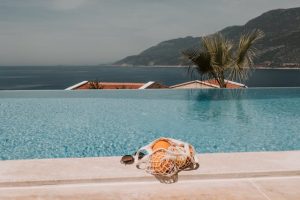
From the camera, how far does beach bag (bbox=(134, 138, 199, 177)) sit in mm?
5562

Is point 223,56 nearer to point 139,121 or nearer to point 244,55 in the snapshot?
point 244,55

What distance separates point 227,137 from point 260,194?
5386mm

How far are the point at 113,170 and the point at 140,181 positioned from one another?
0.47m

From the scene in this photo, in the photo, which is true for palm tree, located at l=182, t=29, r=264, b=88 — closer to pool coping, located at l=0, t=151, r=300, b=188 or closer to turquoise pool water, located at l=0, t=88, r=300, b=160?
turquoise pool water, located at l=0, t=88, r=300, b=160

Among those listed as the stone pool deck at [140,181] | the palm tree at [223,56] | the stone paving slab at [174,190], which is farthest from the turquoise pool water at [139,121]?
the stone paving slab at [174,190]

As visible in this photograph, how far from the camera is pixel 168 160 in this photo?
5.68 meters

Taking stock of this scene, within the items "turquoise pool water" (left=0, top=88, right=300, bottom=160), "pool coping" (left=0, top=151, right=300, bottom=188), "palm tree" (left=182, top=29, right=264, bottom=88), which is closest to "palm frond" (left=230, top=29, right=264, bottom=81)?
"palm tree" (left=182, top=29, right=264, bottom=88)

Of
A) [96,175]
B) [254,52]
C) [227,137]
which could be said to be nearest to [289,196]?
[96,175]

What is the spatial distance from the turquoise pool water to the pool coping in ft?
9.03

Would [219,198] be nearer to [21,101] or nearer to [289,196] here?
[289,196]

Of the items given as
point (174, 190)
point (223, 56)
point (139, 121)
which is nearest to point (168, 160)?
point (174, 190)

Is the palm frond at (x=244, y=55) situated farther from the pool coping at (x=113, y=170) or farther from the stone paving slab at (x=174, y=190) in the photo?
the stone paving slab at (x=174, y=190)

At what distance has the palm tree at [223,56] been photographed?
19688 millimetres

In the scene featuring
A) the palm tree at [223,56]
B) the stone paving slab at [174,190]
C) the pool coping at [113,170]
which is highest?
the palm tree at [223,56]
